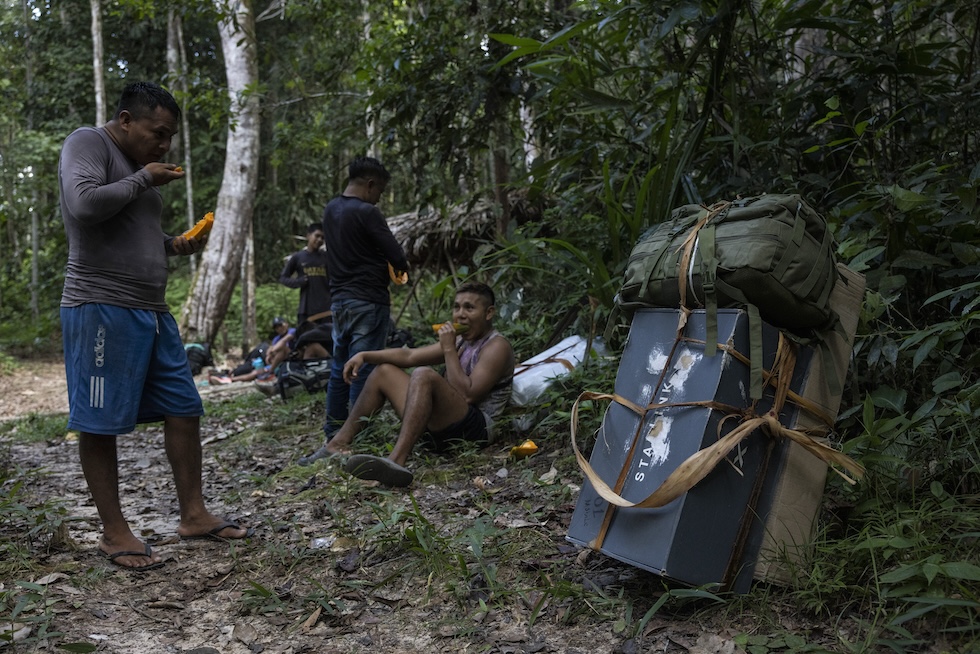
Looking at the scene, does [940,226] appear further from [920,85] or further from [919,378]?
[920,85]

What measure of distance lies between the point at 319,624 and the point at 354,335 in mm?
2675

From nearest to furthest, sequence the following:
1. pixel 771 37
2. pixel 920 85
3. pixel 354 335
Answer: pixel 920 85
pixel 771 37
pixel 354 335

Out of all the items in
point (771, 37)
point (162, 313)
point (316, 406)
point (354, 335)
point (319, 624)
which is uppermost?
point (771, 37)

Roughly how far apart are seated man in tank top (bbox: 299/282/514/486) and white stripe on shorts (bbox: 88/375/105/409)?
1.63 metres

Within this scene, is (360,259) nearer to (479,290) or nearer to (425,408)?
(479,290)

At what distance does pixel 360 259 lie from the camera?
4992 millimetres

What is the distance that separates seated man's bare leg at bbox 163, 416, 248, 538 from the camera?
3229 mm

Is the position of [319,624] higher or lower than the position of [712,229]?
lower

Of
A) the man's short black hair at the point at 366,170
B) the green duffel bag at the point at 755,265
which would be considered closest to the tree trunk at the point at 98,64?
the man's short black hair at the point at 366,170

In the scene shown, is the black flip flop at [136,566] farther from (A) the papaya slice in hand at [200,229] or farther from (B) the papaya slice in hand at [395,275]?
(B) the papaya slice in hand at [395,275]

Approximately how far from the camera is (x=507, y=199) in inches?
273

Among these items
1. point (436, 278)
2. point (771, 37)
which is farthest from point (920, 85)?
point (436, 278)

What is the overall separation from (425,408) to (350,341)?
1.10 m

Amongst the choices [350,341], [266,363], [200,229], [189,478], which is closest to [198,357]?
[266,363]
